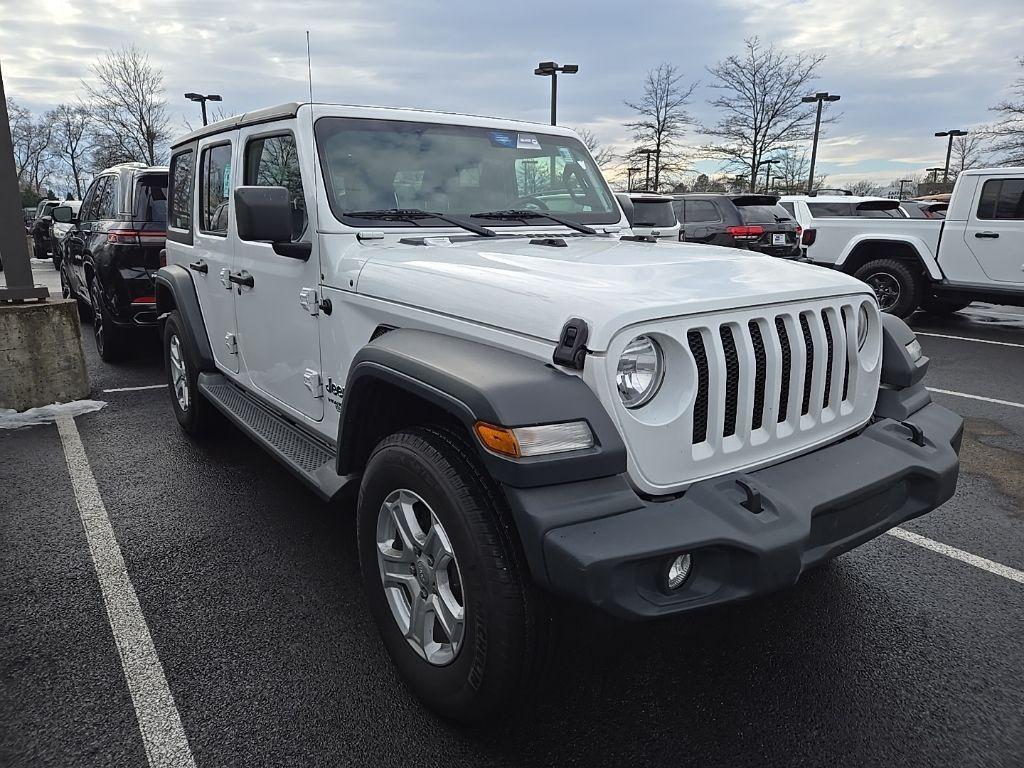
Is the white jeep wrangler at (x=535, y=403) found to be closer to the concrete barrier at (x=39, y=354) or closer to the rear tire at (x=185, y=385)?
the rear tire at (x=185, y=385)

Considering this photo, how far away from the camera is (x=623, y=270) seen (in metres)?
2.48

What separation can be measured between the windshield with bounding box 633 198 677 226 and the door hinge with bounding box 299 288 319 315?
8.72m

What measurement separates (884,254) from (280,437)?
388 inches

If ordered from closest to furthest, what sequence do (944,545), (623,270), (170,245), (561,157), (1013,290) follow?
(623,270)
(944,545)
(561,157)
(170,245)
(1013,290)

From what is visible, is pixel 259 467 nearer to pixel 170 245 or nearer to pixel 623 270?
pixel 170 245

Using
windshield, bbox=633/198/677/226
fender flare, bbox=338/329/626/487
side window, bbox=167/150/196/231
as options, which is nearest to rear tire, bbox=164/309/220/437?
side window, bbox=167/150/196/231

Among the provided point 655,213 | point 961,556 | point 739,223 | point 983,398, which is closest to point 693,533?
point 961,556

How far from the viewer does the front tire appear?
202 cm

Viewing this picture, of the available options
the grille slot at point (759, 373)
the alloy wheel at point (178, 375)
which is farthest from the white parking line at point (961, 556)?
the alloy wheel at point (178, 375)

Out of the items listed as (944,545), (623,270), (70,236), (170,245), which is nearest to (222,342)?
(170,245)

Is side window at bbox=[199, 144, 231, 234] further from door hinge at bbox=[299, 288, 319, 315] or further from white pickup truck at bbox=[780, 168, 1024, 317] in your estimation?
white pickup truck at bbox=[780, 168, 1024, 317]

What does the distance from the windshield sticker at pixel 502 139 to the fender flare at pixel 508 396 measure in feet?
5.58

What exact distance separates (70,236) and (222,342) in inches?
260

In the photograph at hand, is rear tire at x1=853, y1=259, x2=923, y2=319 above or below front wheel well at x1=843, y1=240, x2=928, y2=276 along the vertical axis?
below
